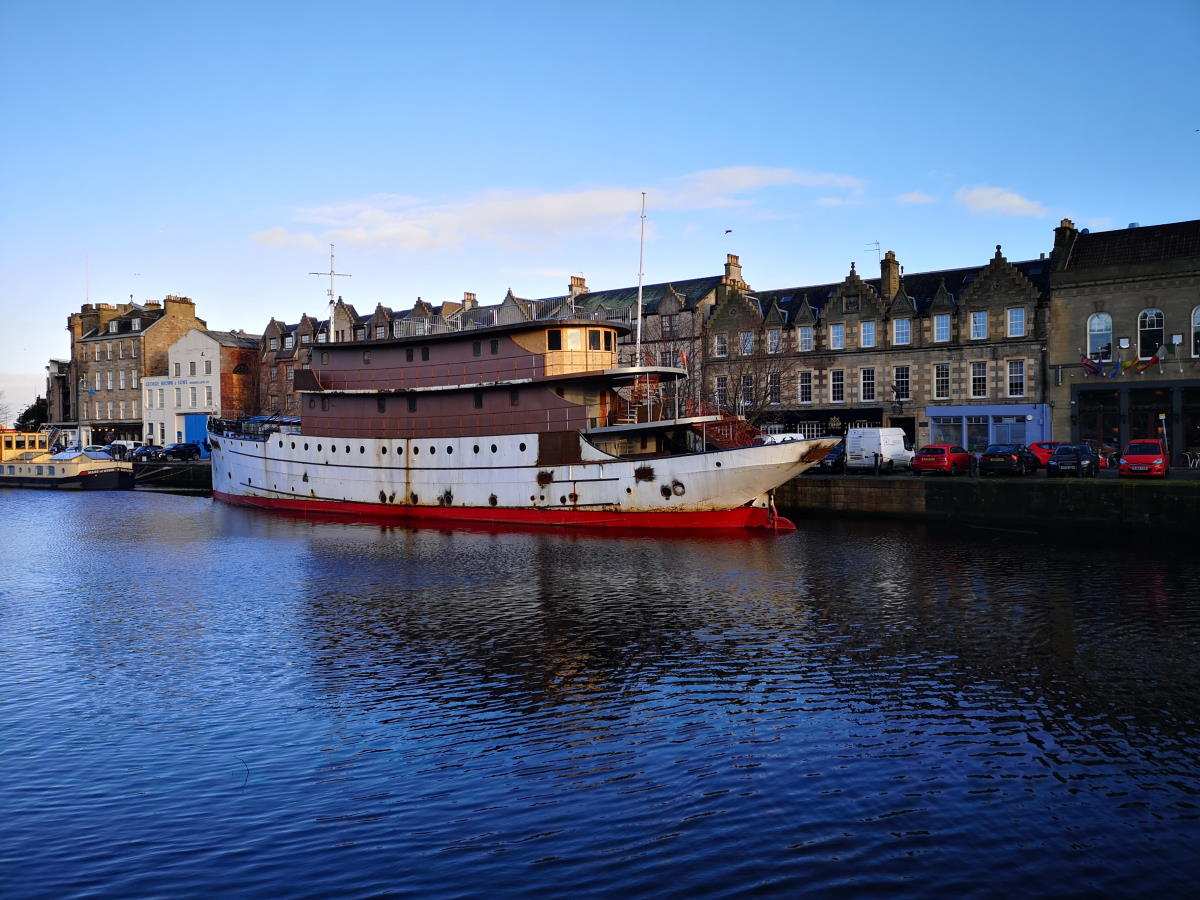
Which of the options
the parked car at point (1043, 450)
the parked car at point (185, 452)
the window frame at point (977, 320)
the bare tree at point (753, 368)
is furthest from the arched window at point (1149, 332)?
the parked car at point (185, 452)

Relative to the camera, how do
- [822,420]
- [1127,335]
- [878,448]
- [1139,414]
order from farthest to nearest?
[822,420] → [1127,335] → [1139,414] → [878,448]

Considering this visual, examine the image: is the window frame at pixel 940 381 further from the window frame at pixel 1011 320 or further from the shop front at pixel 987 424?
the window frame at pixel 1011 320

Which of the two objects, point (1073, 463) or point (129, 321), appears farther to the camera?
point (129, 321)

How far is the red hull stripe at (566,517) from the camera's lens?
37.8 meters

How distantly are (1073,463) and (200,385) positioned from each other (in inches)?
2997

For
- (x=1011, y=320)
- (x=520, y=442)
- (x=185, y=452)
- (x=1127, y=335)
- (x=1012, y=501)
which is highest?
(x=1011, y=320)

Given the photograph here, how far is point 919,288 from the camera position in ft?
198

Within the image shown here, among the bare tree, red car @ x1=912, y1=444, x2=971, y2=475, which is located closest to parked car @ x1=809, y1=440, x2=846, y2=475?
red car @ x1=912, y1=444, x2=971, y2=475

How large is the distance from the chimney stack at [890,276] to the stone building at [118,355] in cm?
6856

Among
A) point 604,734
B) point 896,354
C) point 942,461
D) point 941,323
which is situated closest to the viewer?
point 604,734

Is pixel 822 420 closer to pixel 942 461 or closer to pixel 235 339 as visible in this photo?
pixel 942 461

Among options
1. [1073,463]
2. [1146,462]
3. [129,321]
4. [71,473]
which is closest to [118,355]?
[129,321]

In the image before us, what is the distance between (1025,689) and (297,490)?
3972 cm

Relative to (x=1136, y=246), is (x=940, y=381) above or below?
below
